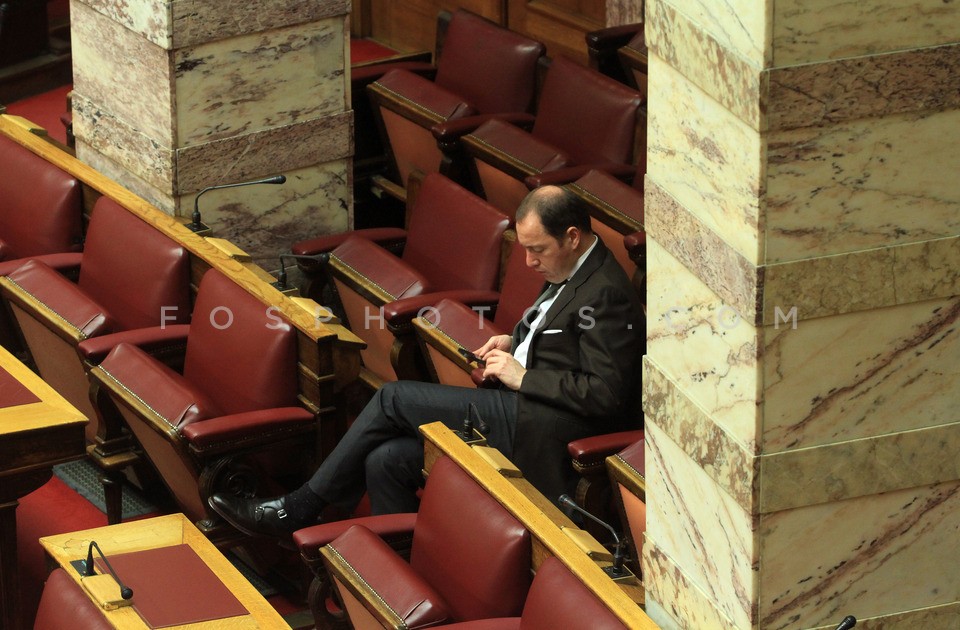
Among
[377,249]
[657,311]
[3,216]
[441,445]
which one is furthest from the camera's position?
[3,216]

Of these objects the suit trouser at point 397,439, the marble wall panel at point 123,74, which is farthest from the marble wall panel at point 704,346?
the marble wall panel at point 123,74

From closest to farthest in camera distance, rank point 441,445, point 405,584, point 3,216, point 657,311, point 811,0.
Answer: point 811,0, point 657,311, point 405,584, point 441,445, point 3,216

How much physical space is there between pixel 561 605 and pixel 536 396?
0.58m

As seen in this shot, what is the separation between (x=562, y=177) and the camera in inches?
113

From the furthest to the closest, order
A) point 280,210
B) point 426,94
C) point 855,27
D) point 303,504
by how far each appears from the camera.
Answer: point 426,94 → point 280,210 → point 303,504 → point 855,27

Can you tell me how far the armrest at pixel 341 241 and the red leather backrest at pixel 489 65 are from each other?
579mm

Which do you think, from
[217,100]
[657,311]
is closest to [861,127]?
[657,311]

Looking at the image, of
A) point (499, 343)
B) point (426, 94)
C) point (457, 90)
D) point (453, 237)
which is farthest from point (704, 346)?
point (457, 90)

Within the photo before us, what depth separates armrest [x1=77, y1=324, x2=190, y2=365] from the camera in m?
2.49

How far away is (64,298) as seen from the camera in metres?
2.61

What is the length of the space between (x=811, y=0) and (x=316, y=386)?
4.04 ft

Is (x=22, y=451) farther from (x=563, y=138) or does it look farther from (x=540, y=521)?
(x=563, y=138)

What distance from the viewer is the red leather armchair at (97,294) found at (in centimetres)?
258

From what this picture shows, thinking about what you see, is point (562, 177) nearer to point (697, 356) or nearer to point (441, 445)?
Answer: point (441, 445)
